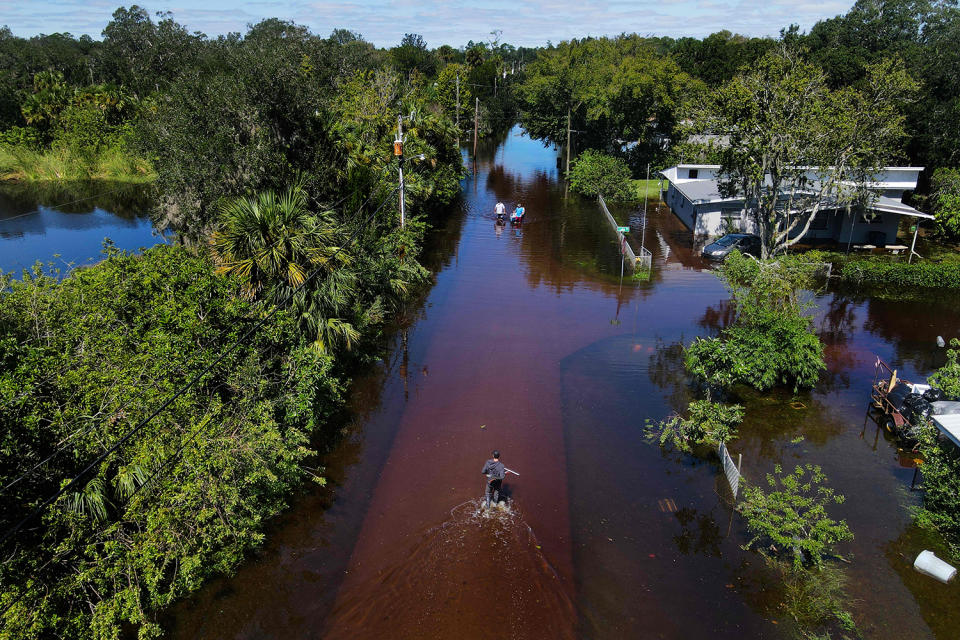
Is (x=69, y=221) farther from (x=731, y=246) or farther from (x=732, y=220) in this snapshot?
(x=732, y=220)

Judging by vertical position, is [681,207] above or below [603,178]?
below

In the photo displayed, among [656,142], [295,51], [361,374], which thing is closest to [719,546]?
[361,374]

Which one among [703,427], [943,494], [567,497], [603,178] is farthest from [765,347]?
[603,178]

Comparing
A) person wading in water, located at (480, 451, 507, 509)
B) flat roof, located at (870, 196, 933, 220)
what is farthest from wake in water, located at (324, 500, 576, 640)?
flat roof, located at (870, 196, 933, 220)

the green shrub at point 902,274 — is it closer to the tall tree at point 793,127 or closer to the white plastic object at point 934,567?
the tall tree at point 793,127

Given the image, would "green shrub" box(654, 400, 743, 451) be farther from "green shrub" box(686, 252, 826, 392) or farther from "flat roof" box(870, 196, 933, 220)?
"flat roof" box(870, 196, 933, 220)

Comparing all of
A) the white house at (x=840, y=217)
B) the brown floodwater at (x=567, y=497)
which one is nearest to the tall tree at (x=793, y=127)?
the white house at (x=840, y=217)
